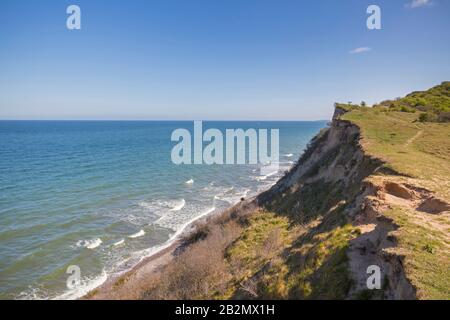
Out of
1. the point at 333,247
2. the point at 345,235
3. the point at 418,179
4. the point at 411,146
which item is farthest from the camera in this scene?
the point at 411,146

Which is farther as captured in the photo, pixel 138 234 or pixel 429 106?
pixel 429 106

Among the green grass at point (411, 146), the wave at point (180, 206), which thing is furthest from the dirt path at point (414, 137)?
the wave at point (180, 206)

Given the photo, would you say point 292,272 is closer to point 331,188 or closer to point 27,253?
point 331,188

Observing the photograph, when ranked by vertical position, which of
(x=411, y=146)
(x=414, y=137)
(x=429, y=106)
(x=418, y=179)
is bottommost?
(x=418, y=179)

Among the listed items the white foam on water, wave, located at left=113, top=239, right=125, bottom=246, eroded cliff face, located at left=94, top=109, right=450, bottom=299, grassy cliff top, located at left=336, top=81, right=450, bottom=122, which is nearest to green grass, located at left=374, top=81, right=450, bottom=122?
grassy cliff top, located at left=336, top=81, right=450, bottom=122

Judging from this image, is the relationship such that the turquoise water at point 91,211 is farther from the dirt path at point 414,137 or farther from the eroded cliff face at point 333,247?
the dirt path at point 414,137

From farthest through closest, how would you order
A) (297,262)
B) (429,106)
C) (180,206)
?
(429,106), (180,206), (297,262)

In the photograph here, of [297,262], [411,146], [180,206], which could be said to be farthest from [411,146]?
[180,206]

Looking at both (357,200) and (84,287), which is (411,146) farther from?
(84,287)
